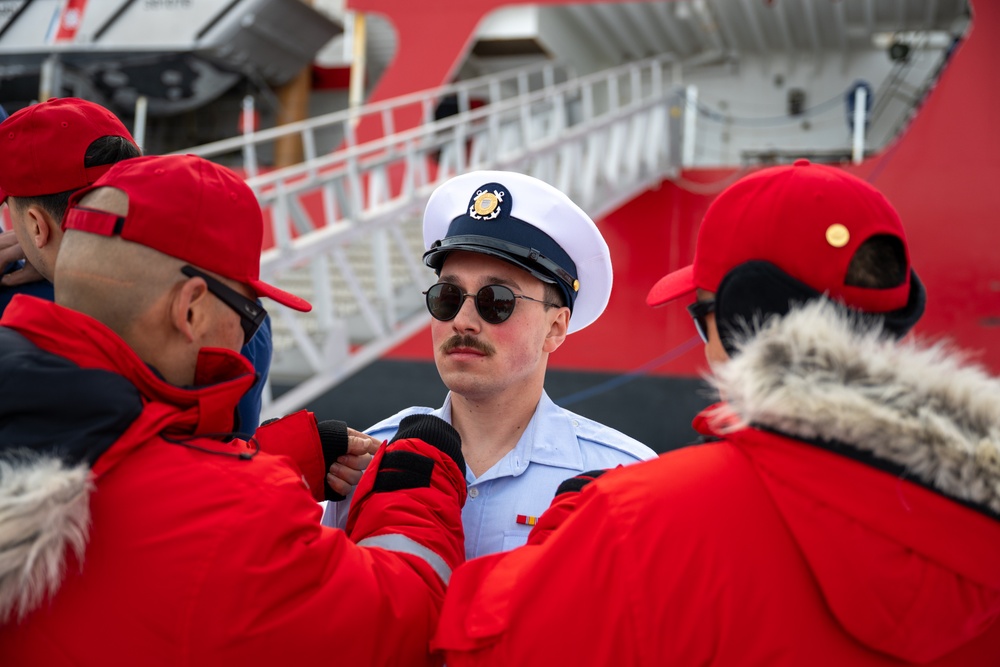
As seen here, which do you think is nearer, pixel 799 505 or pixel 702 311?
pixel 799 505

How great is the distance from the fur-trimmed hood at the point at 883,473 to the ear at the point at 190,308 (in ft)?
2.93

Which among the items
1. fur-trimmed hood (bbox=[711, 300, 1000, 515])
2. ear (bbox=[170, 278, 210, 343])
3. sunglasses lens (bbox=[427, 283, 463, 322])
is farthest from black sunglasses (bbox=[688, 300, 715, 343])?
ear (bbox=[170, 278, 210, 343])

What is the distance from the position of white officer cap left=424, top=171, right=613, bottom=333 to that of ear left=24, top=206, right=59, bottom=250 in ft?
2.93

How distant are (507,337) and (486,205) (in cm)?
33

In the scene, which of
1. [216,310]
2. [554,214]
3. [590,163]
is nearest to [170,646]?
[216,310]

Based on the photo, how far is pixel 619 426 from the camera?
34.2 feet

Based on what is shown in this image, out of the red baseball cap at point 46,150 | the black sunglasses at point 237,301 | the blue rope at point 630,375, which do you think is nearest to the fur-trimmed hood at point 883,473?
the black sunglasses at point 237,301

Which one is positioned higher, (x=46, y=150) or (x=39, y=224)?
(x=46, y=150)

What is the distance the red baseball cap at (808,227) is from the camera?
4.59 ft

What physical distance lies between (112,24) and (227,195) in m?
13.2

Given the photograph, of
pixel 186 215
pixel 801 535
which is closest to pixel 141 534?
pixel 186 215

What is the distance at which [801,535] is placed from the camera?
4.18ft

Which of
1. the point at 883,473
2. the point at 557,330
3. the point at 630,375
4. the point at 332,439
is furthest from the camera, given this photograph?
the point at 630,375

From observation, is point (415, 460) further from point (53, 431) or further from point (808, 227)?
point (808, 227)
